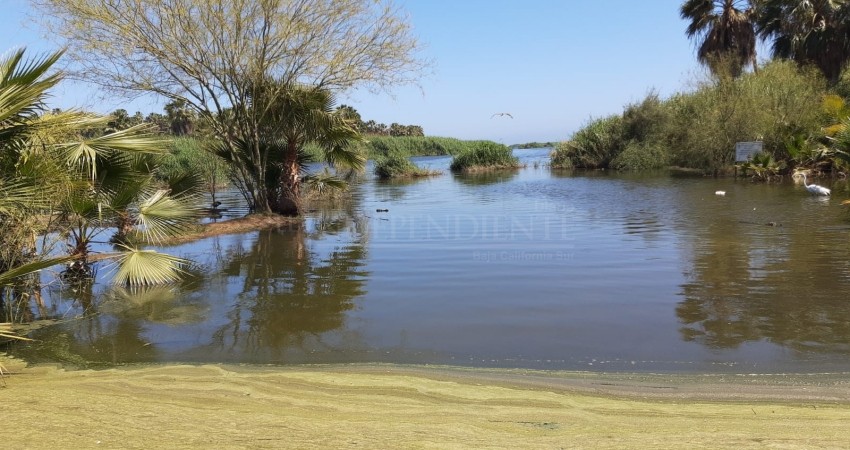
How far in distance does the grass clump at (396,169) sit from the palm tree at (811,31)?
23141 mm

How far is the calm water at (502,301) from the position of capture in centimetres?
599

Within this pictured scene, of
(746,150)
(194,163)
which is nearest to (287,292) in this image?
(194,163)

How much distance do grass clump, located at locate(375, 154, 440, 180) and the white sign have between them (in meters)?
18.9

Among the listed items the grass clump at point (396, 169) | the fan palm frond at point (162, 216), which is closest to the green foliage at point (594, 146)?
the grass clump at point (396, 169)

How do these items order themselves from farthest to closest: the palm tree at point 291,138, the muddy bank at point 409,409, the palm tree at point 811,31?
the palm tree at point 811,31, the palm tree at point 291,138, the muddy bank at point 409,409

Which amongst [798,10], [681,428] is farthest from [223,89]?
[798,10]

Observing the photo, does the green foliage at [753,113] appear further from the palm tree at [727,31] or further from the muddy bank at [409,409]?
the muddy bank at [409,409]

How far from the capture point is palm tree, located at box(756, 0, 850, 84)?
34.8 m

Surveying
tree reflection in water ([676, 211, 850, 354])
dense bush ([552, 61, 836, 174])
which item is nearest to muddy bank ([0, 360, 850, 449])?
tree reflection in water ([676, 211, 850, 354])

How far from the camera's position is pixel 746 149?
28.7 meters

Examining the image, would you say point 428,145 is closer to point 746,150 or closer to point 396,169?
point 396,169

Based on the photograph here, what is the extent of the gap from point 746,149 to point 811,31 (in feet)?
40.8

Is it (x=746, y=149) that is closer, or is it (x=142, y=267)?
(x=142, y=267)

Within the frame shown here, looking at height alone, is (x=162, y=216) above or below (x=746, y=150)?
below
